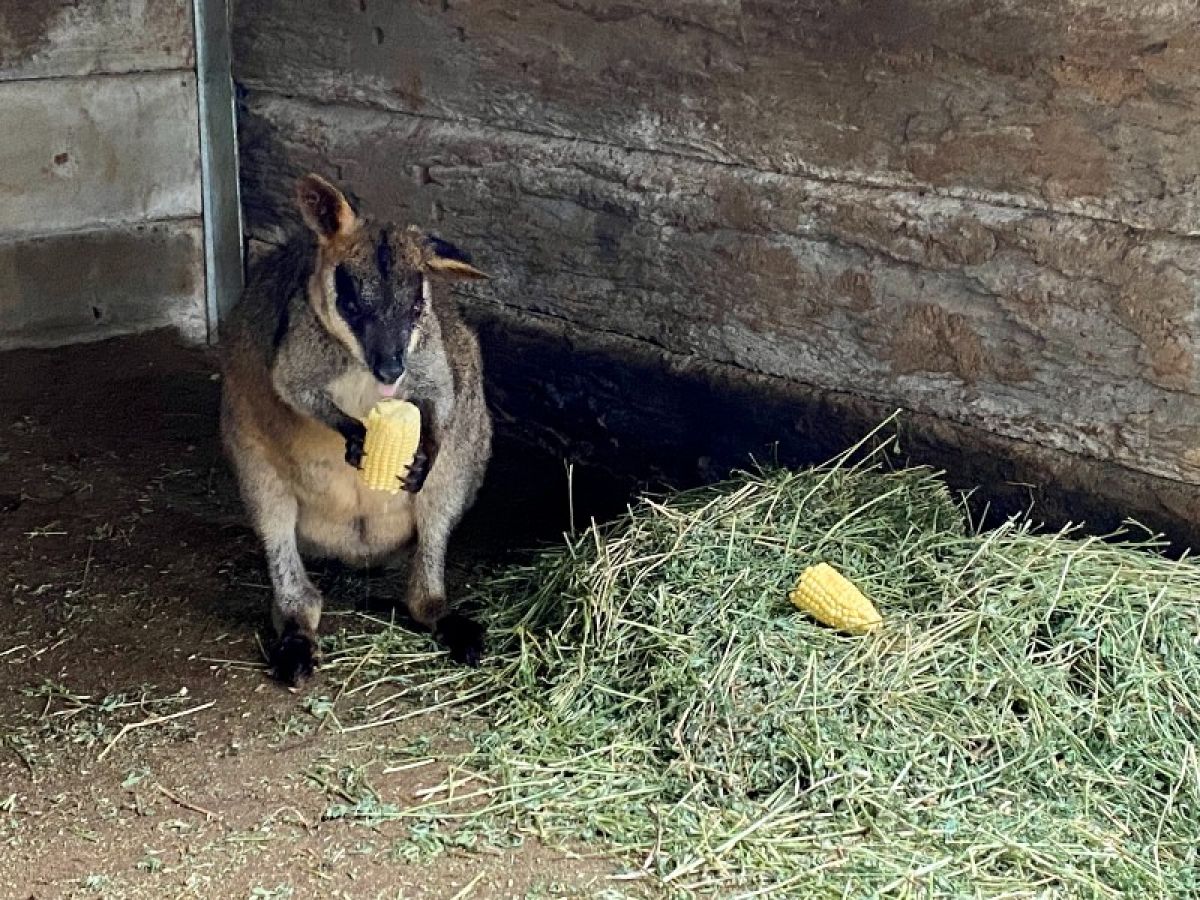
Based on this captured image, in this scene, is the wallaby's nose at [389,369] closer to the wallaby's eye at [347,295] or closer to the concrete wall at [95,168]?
the wallaby's eye at [347,295]

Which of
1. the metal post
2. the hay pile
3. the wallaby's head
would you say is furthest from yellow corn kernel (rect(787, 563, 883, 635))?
the metal post

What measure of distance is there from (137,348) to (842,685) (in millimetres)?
3577

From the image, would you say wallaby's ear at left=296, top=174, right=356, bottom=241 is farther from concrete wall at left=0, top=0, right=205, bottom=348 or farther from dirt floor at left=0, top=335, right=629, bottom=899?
concrete wall at left=0, top=0, right=205, bottom=348

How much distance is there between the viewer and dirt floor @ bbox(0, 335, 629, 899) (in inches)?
115

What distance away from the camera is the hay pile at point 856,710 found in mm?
2906

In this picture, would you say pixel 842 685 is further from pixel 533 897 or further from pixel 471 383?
pixel 471 383

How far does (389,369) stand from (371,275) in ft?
0.86

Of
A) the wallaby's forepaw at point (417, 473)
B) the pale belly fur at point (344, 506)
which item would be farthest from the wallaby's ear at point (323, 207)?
the wallaby's forepaw at point (417, 473)

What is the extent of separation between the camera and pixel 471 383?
4.21 meters

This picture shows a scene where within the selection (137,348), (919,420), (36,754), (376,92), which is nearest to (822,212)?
(919,420)

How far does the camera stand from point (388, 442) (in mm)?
3566

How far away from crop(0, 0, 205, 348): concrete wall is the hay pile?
8.25 feet

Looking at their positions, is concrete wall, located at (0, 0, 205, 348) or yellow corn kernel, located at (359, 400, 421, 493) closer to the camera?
yellow corn kernel, located at (359, 400, 421, 493)

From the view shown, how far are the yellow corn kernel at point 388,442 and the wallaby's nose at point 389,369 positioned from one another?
132 mm
